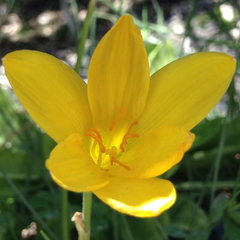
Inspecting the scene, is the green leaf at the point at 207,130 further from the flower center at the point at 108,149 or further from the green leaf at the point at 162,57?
the flower center at the point at 108,149

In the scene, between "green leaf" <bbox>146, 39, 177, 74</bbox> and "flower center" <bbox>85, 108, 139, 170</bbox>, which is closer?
"flower center" <bbox>85, 108, 139, 170</bbox>

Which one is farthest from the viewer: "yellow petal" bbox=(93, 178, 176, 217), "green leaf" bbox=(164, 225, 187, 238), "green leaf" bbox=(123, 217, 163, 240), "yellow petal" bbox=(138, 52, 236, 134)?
"green leaf" bbox=(123, 217, 163, 240)

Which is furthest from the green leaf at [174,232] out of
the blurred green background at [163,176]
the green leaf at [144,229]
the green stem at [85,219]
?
the green stem at [85,219]

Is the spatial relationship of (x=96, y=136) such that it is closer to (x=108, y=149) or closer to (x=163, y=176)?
(x=108, y=149)

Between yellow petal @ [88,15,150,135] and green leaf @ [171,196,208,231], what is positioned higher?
yellow petal @ [88,15,150,135]

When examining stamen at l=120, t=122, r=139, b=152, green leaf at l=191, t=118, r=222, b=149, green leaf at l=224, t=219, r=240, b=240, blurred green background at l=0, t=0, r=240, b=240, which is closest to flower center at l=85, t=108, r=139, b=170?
stamen at l=120, t=122, r=139, b=152

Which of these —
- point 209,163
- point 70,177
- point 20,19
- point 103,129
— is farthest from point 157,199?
point 20,19

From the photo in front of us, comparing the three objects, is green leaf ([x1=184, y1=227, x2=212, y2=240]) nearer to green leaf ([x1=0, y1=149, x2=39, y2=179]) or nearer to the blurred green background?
the blurred green background
